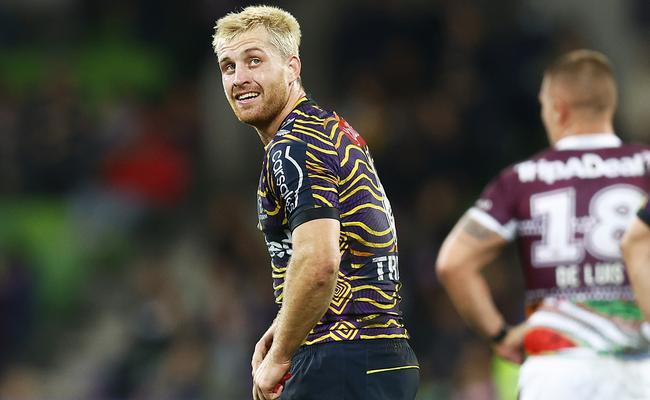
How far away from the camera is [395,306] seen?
4473mm

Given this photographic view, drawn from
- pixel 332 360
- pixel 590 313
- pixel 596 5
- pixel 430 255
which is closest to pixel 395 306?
pixel 332 360

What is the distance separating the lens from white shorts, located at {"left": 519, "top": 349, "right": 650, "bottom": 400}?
18.3 ft

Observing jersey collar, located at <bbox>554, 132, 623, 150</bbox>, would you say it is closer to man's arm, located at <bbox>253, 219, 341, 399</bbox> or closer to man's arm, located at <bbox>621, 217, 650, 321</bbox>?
man's arm, located at <bbox>621, 217, 650, 321</bbox>

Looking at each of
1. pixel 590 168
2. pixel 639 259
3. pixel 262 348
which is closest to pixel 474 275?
pixel 590 168

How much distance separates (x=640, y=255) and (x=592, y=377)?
0.66 m

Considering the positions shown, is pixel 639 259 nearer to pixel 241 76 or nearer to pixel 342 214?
pixel 342 214

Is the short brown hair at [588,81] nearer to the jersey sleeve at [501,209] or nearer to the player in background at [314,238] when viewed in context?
the jersey sleeve at [501,209]

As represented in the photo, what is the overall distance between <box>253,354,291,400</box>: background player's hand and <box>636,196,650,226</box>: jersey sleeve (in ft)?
6.38

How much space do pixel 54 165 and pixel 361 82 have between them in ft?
11.4

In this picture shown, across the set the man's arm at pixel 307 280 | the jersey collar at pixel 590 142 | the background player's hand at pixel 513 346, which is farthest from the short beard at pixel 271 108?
the background player's hand at pixel 513 346

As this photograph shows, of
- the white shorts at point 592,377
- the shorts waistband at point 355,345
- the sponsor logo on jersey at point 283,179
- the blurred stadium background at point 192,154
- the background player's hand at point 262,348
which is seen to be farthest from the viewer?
the blurred stadium background at point 192,154

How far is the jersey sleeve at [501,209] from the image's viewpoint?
596 cm

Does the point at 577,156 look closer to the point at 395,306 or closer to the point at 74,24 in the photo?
the point at 395,306

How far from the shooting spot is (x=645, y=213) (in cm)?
531
